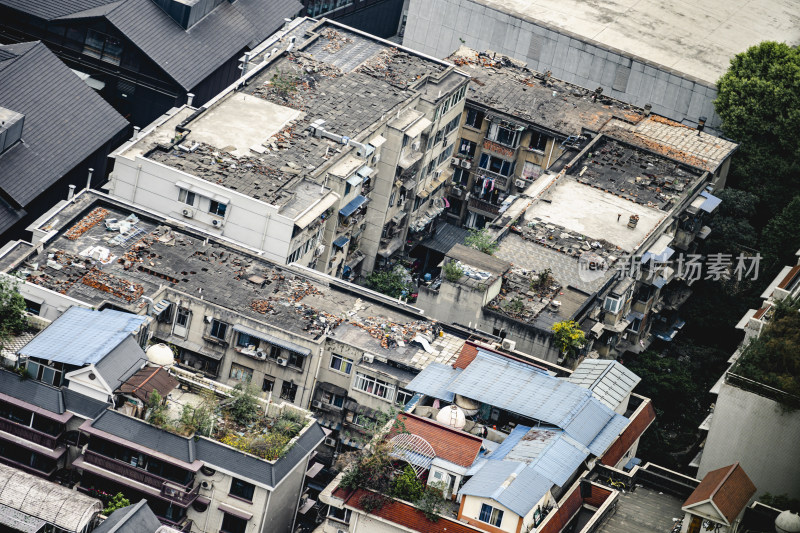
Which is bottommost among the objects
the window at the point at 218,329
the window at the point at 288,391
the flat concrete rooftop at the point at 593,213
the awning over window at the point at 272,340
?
the window at the point at 288,391

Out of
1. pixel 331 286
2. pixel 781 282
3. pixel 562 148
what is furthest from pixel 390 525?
pixel 562 148

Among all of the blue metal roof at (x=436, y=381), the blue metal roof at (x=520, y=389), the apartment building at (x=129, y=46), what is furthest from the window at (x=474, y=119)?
the blue metal roof at (x=520, y=389)

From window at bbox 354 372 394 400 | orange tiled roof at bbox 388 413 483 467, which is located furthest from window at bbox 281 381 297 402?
orange tiled roof at bbox 388 413 483 467

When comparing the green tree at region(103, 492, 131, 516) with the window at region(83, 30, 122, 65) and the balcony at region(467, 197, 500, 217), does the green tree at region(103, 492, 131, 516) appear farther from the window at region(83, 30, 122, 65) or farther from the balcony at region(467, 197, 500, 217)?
the balcony at region(467, 197, 500, 217)

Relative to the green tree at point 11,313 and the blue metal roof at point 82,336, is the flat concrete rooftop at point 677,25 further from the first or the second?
the green tree at point 11,313

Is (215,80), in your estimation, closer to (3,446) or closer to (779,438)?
(3,446)

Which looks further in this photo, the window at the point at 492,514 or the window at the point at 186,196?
the window at the point at 186,196
